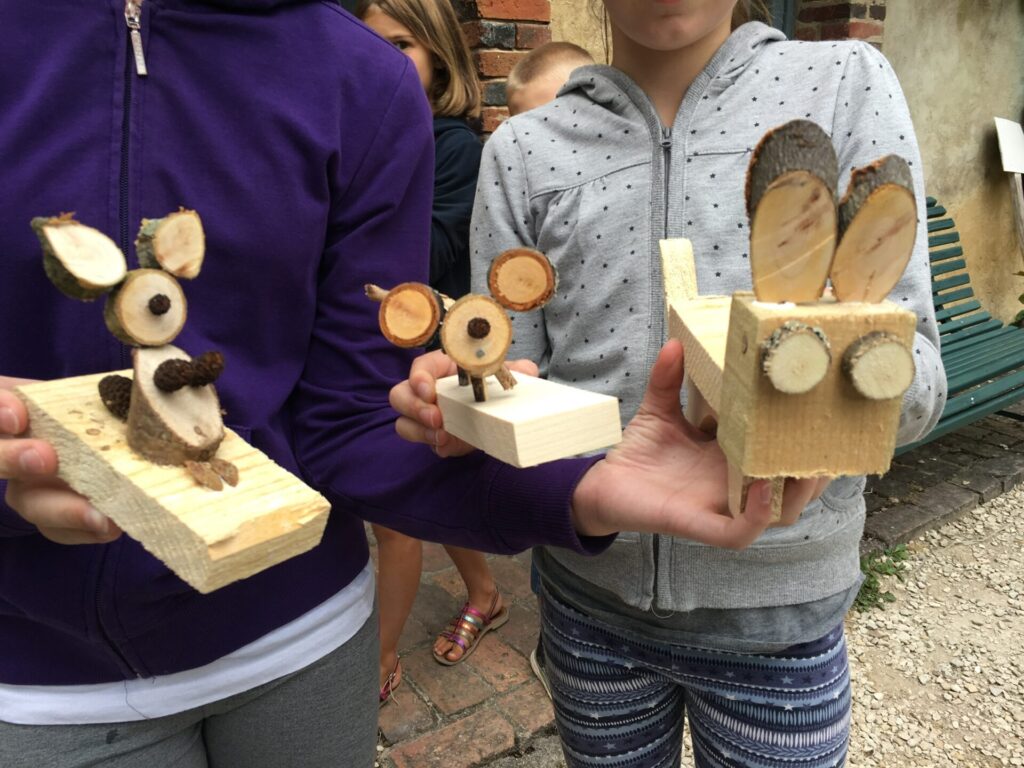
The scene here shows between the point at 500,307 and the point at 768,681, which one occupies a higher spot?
the point at 500,307

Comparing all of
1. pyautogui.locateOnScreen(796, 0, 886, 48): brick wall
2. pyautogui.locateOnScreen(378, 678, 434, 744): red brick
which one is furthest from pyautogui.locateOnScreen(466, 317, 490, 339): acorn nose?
pyautogui.locateOnScreen(796, 0, 886, 48): brick wall

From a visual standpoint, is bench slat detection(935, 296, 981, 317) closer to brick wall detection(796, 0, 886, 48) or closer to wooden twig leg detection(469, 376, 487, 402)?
brick wall detection(796, 0, 886, 48)

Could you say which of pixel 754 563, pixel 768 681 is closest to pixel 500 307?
pixel 754 563

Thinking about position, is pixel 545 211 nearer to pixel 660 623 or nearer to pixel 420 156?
pixel 420 156

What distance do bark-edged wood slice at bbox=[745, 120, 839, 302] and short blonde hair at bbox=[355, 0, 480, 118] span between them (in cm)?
178

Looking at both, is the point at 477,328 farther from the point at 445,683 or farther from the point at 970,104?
the point at 970,104

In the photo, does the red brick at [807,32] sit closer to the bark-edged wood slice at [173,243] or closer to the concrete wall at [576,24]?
the concrete wall at [576,24]

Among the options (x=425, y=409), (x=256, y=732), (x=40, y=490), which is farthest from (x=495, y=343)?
(x=256, y=732)

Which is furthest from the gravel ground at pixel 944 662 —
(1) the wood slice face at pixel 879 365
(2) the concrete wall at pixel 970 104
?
(2) the concrete wall at pixel 970 104

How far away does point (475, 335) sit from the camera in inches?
35.9

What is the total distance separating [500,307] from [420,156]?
12.4 inches

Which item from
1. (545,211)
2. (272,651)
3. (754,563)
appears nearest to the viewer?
(272,651)

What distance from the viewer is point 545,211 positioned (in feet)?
4.52

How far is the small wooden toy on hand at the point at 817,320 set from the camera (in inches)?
27.8
